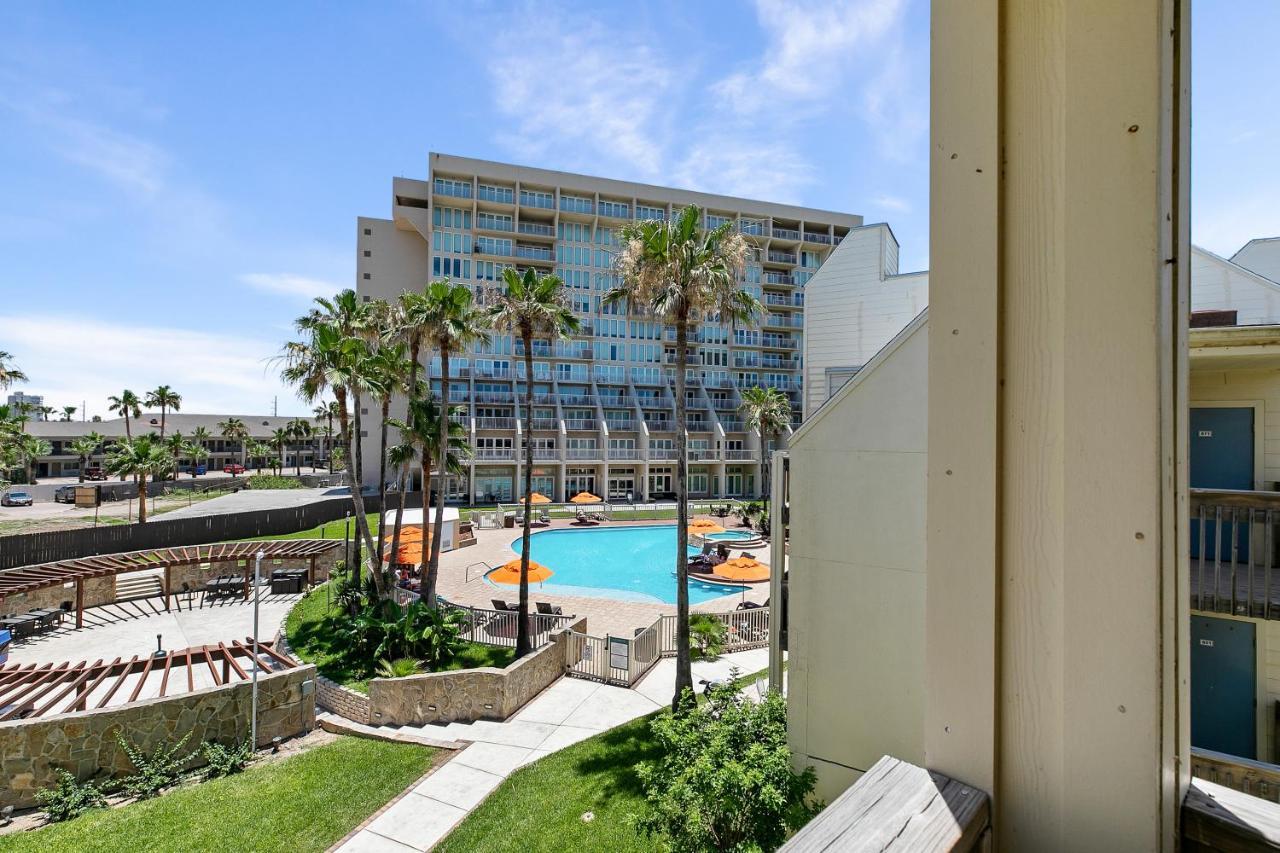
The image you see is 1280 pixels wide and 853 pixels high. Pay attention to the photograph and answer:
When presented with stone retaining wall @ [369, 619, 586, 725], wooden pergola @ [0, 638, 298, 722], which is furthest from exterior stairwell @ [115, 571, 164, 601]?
stone retaining wall @ [369, 619, 586, 725]

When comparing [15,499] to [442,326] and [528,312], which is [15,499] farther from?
[528,312]

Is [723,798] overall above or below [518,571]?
above

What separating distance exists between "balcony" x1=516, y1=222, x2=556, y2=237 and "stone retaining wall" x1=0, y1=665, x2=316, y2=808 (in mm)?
42887

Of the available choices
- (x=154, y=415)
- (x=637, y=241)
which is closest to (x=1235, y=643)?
(x=637, y=241)

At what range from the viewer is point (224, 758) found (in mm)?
10383

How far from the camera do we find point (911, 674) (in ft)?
18.3

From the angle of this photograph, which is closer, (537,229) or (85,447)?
(537,229)

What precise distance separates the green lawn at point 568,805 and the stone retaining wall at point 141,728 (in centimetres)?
559

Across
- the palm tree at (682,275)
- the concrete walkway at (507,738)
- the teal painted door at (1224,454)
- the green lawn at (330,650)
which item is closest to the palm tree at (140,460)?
the green lawn at (330,650)

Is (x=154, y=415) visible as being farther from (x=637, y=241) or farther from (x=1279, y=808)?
(x=1279, y=808)

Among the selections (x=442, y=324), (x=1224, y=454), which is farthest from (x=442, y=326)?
(x=1224, y=454)

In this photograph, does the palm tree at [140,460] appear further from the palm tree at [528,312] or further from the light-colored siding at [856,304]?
the light-colored siding at [856,304]

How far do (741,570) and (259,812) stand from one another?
13.1 m

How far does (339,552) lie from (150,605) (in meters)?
6.23
